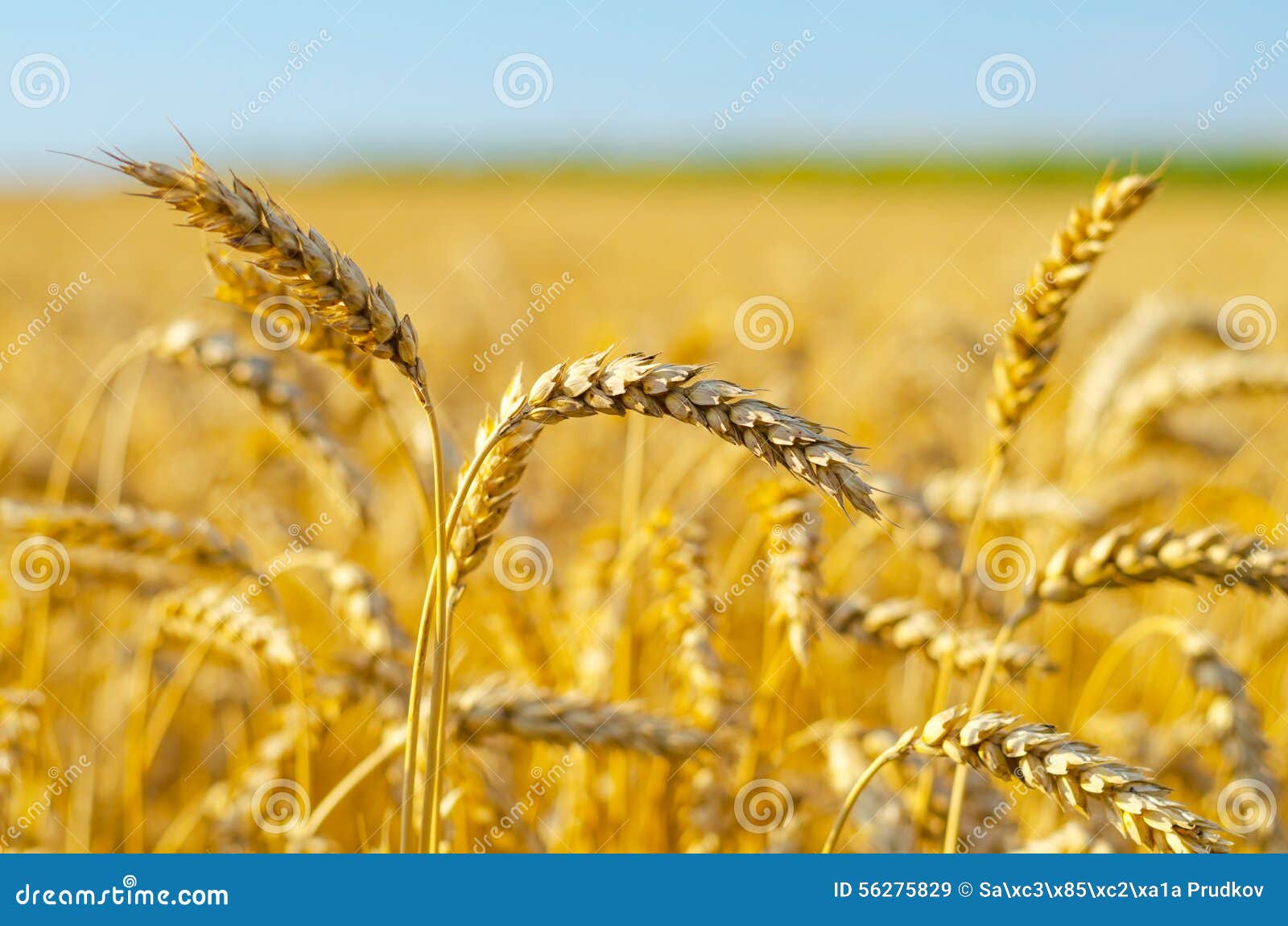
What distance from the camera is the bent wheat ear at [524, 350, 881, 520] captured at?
96 cm

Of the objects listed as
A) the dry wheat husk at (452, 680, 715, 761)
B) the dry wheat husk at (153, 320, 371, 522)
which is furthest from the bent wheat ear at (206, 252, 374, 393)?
the dry wheat husk at (452, 680, 715, 761)

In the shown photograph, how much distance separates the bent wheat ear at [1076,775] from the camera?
99 centimetres

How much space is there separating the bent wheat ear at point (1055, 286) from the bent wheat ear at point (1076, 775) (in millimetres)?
735

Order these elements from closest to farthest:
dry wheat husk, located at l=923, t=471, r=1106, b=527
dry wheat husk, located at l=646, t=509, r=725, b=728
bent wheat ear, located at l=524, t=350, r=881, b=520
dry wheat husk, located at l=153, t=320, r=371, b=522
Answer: bent wheat ear, located at l=524, t=350, r=881, b=520 < dry wheat husk, located at l=646, t=509, r=725, b=728 < dry wheat husk, located at l=153, t=320, r=371, b=522 < dry wheat husk, located at l=923, t=471, r=1106, b=527

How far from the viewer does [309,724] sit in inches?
75.3

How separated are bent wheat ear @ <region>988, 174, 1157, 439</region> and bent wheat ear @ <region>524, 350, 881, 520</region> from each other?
2.58 ft

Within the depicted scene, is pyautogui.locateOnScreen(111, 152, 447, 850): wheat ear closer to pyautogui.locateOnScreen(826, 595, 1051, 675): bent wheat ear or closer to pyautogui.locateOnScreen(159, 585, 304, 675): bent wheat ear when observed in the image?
pyautogui.locateOnScreen(159, 585, 304, 675): bent wheat ear

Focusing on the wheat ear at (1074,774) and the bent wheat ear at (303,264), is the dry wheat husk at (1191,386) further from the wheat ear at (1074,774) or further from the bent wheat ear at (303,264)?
the bent wheat ear at (303,264)

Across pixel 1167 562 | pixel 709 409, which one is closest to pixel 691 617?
pixel 1167 562

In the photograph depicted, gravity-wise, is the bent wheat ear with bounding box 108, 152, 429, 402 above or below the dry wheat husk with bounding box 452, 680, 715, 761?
above

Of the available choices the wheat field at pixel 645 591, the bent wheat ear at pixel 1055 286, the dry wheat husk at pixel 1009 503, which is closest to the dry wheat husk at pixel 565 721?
the wheat field at pixel 645 591

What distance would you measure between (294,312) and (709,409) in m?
0.83
